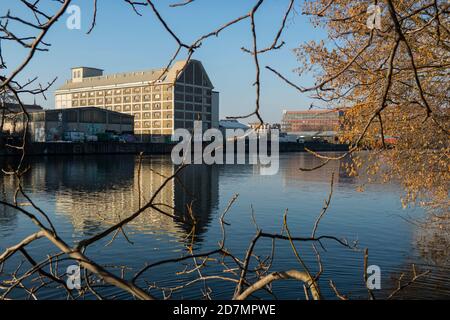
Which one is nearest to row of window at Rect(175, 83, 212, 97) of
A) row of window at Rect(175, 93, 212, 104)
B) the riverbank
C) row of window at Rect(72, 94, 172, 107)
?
row of window at Rect(175, 93, 212, 104)

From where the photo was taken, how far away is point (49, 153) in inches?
3639

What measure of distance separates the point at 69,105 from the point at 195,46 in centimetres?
16776

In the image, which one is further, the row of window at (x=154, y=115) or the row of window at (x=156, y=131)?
the row of window at (x=156, y=131)

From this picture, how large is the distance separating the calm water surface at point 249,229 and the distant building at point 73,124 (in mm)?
62810

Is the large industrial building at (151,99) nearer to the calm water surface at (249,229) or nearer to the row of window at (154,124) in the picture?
the row of window at (154,124)

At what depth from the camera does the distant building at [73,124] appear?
4031 inches

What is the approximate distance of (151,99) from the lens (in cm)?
14000

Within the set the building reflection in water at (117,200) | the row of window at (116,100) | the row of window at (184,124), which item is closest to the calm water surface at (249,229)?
the building reflection in water at (117,200)

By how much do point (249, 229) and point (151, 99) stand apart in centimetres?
12100

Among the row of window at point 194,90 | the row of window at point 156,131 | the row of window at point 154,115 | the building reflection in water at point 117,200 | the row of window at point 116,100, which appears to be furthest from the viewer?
the row of window at point 116,100

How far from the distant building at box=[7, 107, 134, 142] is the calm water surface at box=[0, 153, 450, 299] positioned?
6281cm

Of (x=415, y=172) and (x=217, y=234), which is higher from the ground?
(x=415, y=172)
